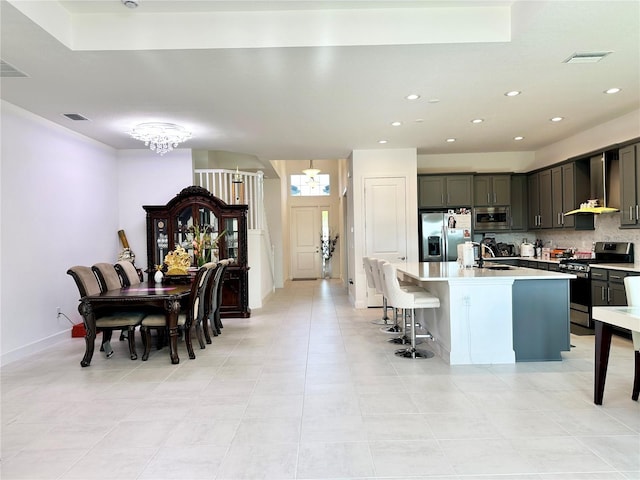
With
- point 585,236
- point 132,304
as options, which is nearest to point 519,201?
point 585,236

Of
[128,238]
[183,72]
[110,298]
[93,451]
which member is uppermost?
[183,72]

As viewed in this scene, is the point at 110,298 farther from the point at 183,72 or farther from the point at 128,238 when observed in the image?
the point at 128,238

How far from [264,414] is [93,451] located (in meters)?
1.06

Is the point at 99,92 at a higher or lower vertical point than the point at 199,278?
higher

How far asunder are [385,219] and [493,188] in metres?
2.08

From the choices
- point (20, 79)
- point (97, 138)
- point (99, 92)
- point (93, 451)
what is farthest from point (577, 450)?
point (97, 138)

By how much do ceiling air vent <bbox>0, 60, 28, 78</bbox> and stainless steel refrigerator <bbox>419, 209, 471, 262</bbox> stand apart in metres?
5.88

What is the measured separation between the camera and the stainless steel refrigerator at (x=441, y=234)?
285 inches

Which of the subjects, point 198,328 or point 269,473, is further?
point 198,328

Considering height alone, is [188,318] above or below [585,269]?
below

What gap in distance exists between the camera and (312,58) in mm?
3465

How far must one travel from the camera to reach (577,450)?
2.35 meters

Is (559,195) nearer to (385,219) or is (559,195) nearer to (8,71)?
(385,219)

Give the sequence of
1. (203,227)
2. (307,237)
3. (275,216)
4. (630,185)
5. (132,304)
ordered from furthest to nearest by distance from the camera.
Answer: (307,237) < (275,216) < (203,227) < (630,185) < (132,304)
